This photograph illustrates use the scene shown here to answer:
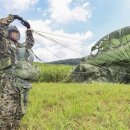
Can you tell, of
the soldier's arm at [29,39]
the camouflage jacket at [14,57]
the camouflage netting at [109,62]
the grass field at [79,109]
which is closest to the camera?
the camouflage jacket at [14,57]

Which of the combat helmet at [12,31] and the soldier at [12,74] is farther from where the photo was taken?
the combat helmet at [12,31]

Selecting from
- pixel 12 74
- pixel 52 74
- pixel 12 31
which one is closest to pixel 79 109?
pixel 12 74

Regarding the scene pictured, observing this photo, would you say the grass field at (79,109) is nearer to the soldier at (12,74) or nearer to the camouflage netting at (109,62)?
the soldier at (12,74)

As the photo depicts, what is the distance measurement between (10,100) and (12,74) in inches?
17.1

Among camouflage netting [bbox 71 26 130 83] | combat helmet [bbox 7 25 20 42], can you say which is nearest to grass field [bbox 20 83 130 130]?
combat helmet [bbox 7 25 20 42]

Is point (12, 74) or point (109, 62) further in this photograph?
point (109, 62)

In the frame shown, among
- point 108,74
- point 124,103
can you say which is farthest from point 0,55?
point 108,74

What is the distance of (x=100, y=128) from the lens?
806 centimetres

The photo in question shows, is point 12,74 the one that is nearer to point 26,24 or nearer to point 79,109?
point 26,24

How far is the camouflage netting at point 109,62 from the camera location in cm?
1568

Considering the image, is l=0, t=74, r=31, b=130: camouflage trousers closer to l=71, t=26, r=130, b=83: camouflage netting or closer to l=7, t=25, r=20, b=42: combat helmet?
l=7, t=25, r=20, b=42: combat helmet

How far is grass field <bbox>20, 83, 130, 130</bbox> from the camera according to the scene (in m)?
8.39

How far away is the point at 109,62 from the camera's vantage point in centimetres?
1658

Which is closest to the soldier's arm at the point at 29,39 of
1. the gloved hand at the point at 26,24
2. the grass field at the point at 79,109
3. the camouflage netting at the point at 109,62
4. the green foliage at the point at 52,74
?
the gloved hand at the point at 26,24
